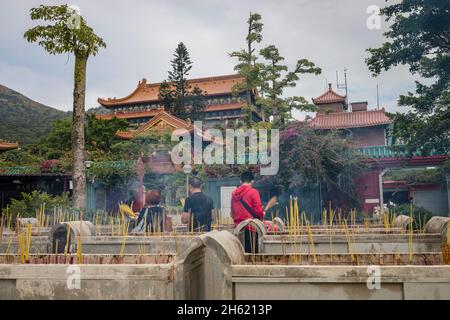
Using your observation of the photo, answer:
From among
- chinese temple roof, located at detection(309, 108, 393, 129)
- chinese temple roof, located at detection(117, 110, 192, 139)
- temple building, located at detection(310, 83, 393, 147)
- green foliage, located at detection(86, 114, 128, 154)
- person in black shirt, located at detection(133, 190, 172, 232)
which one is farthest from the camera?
chinese temple roof, located at detection(309, 108, 393, 129)

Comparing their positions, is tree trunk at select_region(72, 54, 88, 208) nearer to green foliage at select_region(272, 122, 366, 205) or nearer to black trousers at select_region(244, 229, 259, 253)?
green foliage at select_region(272, 122, 366, 205)

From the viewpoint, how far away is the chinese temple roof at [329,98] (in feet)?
93.6

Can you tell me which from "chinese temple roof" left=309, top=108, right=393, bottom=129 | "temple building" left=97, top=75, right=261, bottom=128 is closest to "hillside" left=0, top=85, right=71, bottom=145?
"temple building" left=97, top=75, right=261, bottom=128

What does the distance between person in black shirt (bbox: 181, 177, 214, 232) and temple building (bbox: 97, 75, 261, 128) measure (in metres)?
22.1

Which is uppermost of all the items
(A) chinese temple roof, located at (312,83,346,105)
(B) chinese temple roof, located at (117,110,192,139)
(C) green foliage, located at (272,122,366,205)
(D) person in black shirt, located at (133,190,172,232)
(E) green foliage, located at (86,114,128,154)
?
(A) chinese temple roof, located at (312,83,346,105)

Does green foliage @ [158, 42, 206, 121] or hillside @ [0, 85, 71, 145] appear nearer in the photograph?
green foliage @ [158, 42, 206, 121]

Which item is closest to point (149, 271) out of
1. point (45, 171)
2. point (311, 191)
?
point (311, 191)

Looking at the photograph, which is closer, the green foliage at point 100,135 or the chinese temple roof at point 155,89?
the green foliage at point 100,135

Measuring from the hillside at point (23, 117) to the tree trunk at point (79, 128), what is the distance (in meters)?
26.2

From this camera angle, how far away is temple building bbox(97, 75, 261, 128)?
2811cm

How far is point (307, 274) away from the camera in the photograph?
8.85 feet

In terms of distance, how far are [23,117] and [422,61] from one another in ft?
131

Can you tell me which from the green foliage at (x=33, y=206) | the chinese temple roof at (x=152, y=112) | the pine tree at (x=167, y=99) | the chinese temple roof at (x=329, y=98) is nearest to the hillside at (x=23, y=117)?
the chinese temple roof at (x=152, y=112)

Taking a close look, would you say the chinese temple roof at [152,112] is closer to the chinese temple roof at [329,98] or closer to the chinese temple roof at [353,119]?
the chinese temple roof at [329,98]
